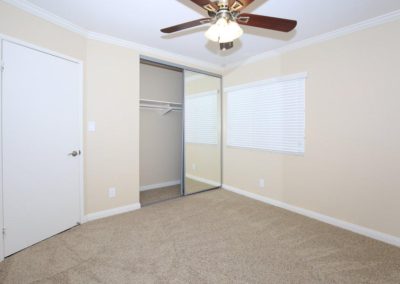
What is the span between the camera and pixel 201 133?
3.97 m

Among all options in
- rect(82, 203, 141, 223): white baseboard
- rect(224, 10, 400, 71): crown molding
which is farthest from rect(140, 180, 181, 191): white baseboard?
rect(224, 10, 400, 71): crown molding

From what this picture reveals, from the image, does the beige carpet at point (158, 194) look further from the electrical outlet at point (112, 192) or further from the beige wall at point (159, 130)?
the electrical outlet at point (112, 192)

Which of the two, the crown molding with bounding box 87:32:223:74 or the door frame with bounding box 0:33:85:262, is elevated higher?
the crown molding with bounding box 87:32:223:74

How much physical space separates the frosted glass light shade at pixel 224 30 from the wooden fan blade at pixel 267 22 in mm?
83

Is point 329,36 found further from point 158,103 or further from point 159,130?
point 159,130

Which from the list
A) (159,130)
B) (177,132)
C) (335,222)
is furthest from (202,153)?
(335,222)

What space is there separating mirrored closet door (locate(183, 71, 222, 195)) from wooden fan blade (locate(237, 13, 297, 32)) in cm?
219

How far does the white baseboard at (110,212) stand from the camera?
2771mm

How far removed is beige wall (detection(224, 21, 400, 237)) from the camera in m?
2.26

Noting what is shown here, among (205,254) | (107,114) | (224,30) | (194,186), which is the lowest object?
(205,254)

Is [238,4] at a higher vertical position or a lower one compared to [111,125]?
higher

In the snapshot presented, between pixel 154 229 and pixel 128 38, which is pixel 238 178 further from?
pixel 128 38

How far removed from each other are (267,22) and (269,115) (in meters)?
1.95

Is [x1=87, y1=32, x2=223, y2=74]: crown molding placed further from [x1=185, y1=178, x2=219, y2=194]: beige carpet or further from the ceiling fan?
[x1=185, y1=178, x2=219, y2=194]: beige carpet
